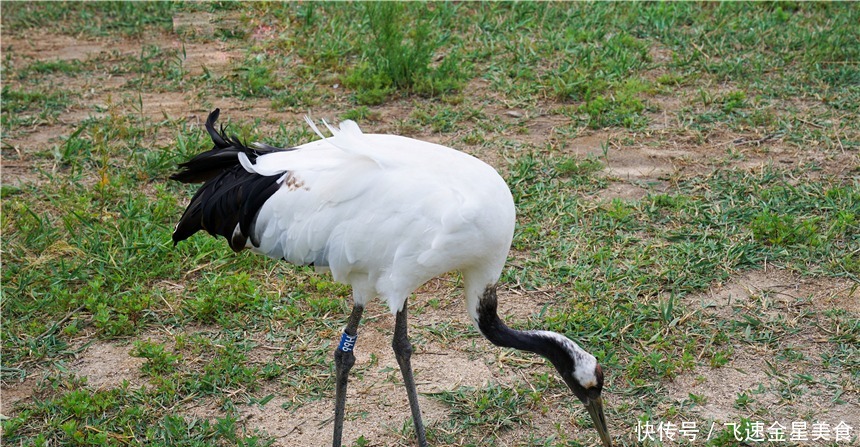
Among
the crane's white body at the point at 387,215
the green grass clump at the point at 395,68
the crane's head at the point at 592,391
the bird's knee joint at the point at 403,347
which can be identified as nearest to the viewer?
the crane's white body at the point at 387,215

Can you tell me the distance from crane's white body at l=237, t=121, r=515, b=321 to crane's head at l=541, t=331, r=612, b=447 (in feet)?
1.40

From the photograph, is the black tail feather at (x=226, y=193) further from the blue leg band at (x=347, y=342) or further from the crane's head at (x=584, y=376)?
the crane's head at (x=584, y=376)

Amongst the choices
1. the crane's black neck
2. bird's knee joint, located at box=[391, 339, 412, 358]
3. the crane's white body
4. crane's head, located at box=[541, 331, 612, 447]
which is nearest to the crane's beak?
crane's head, located at box=[541, 331, 612, 447]

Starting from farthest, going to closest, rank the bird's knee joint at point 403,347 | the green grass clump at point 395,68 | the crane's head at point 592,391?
the green grass clump at point 395,68
the bird's knee joint at point 403,347
the crane's head at point 592,391

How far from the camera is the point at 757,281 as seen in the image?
499 centimetres

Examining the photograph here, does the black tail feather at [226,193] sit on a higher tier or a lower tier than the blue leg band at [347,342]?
higher

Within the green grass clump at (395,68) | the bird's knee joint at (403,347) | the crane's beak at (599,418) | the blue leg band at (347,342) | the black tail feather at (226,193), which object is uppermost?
the black tail feather at (226,193)

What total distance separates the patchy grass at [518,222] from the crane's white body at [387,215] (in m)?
0.80

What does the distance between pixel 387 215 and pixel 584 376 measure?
1.05 metres

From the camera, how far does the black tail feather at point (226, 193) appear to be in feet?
13.2

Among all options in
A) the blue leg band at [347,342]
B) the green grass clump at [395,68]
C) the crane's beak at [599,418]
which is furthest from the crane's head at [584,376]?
the green grass clump at [395,68]

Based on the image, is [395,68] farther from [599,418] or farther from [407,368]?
[599,418]

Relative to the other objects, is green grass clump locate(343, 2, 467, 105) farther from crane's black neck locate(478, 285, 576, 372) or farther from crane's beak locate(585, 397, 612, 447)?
crane's beak locate(585, 397, 612, 447)

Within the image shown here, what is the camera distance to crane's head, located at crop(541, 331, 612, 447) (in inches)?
150
